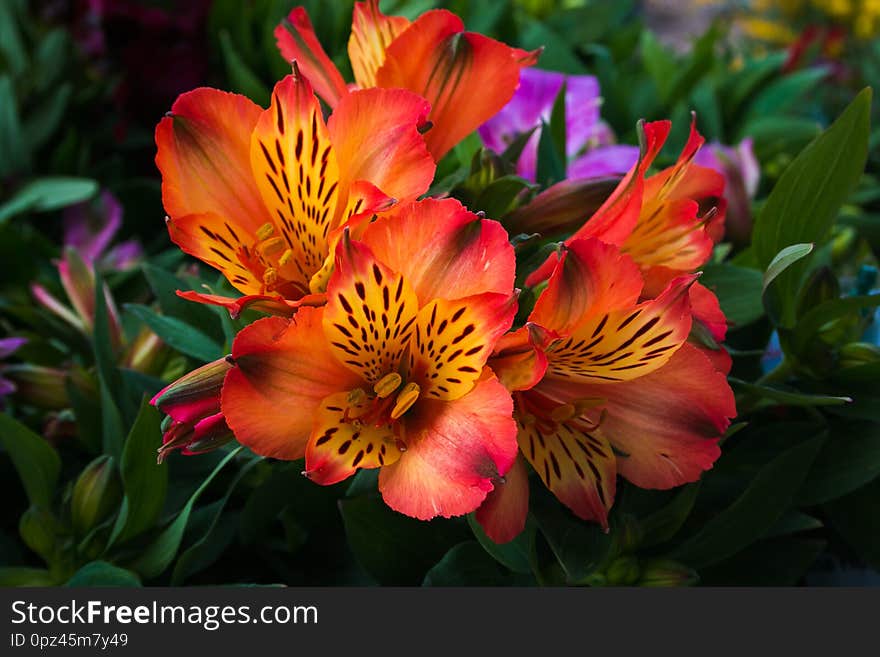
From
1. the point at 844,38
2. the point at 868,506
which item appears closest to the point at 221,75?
the point at 868,506

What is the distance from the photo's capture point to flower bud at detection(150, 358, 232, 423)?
398 millimetres

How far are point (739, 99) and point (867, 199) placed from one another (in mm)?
180

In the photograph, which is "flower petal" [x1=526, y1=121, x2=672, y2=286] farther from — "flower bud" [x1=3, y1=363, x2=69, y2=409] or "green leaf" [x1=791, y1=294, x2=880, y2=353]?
"flower bud" [x1=3, y1=363, x2=69, y2=409]

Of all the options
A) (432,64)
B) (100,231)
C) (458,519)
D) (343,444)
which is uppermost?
(432,64)

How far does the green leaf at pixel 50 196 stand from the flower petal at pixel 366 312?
58 centimetres

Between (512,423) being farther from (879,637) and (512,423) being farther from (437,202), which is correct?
(879,637)

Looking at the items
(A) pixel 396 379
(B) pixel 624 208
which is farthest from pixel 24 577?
(B) pixel 624 208

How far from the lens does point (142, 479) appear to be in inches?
20.4

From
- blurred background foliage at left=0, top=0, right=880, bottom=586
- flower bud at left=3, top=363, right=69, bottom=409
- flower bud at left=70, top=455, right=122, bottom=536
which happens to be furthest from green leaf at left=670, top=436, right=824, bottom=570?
flower bud at left=3, top=363, right=69, bottom=409

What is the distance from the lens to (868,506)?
23.4 inches

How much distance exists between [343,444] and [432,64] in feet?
0.66

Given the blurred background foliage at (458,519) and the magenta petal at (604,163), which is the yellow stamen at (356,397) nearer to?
the blurred background foliage at (458,519)

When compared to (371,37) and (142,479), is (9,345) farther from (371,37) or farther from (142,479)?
(371,37)

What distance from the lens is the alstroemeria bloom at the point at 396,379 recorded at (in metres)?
0.36
